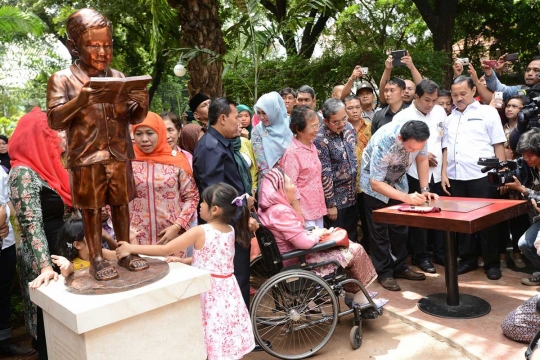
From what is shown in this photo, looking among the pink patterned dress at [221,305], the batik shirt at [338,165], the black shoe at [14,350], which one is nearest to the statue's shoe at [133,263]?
the pink patterned dress at [221,305]

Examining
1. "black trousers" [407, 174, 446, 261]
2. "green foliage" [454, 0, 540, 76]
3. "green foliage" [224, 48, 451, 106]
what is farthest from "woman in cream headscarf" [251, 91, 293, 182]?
"green foliage" [454, 0, 540, 76]

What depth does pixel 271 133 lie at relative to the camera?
412cm

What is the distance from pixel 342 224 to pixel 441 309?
4.00 feet

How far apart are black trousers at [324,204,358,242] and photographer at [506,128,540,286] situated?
1.46 m

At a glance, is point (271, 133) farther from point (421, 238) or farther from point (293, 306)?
point (421, 238)

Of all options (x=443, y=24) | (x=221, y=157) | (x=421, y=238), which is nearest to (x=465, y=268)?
(x=421, y=238)

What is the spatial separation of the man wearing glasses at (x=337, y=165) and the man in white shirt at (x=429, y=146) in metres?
0.65

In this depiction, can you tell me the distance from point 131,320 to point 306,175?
2351 mm

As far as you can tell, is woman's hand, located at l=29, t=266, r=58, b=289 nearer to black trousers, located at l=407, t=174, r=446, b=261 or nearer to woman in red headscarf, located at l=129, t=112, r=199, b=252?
woman in red headscarf, located at l=129, t=112, r=199, b=252

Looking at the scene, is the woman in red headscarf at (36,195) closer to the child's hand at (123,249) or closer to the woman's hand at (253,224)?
the child's hand at (123,249)

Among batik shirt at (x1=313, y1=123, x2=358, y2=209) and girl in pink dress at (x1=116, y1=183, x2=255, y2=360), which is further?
batik shirt at (x1=313, y1=123, x2=358, y2=209)

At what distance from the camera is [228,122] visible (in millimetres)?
3389

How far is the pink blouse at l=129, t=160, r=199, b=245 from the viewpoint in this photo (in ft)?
10.7

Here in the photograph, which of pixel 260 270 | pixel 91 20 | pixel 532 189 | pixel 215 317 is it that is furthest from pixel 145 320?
pixel 532 189
